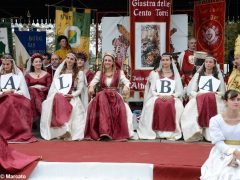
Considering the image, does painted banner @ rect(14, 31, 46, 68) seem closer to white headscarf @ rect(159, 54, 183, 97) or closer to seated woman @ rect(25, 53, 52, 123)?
seated woman @ rect(25, 53, 52, 123)

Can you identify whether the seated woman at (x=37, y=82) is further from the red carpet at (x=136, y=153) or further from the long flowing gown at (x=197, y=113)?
the long flowing gown at (x=197, y=113)

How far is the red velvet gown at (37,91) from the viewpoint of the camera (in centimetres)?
772

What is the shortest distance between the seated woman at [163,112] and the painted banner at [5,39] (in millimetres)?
5129

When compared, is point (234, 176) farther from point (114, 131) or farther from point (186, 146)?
point (114, 131)

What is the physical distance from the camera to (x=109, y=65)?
24.3ft

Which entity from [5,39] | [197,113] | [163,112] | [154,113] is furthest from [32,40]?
[197,113]

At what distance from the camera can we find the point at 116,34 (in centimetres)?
1059

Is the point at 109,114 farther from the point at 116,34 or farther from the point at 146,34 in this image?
the point at 116,34

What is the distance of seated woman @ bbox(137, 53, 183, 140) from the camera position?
7102 mm

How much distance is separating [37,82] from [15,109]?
0.98 m

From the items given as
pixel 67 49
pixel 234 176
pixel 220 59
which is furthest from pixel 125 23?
pixel 234 176

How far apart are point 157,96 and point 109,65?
87 cm

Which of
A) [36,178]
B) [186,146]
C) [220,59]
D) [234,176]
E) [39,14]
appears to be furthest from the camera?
[39,14]

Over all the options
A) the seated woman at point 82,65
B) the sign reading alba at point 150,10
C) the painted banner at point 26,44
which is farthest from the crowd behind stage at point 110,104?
the painted banner at point 26,44
